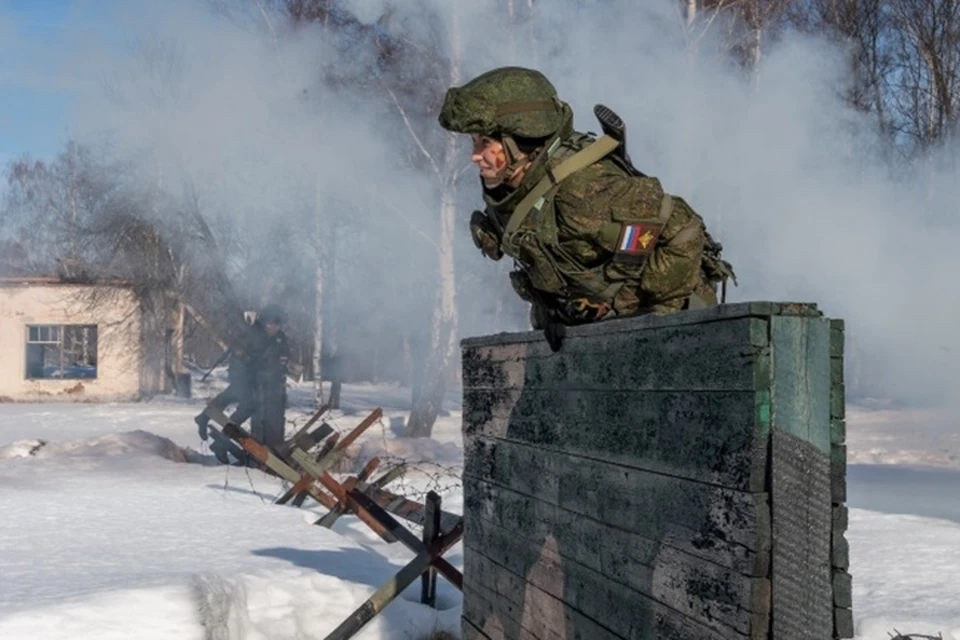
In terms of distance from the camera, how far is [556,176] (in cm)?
303

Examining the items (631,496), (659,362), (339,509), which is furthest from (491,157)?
(339,509)

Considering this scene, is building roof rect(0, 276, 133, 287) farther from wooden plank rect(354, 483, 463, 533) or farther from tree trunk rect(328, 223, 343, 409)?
wooden plank rect(354, 483, 463, 533)

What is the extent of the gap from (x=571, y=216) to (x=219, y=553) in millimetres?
4000

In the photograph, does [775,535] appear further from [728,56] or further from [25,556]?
[728,56]

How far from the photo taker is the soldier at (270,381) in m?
11.5

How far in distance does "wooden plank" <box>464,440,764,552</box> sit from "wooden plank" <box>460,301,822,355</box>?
0.31 m

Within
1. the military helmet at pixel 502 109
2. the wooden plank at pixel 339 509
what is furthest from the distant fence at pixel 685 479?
the wooden plank at pixel 339 509

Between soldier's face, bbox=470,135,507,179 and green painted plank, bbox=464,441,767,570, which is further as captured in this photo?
soldier's face, bbox=470,135,507,179

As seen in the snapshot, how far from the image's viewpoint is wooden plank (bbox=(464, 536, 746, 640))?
248cm

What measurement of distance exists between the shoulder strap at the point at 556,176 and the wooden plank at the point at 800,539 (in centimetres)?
112

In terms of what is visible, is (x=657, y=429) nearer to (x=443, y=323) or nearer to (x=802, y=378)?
(x=802, y=378)

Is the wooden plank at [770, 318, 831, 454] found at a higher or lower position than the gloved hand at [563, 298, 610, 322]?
lower

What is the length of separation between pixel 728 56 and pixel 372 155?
170 inches

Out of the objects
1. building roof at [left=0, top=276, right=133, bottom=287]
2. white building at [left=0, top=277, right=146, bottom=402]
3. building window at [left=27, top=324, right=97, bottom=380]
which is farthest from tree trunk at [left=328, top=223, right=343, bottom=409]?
building window at [left=27, top=324, right=97, bottom=380]
